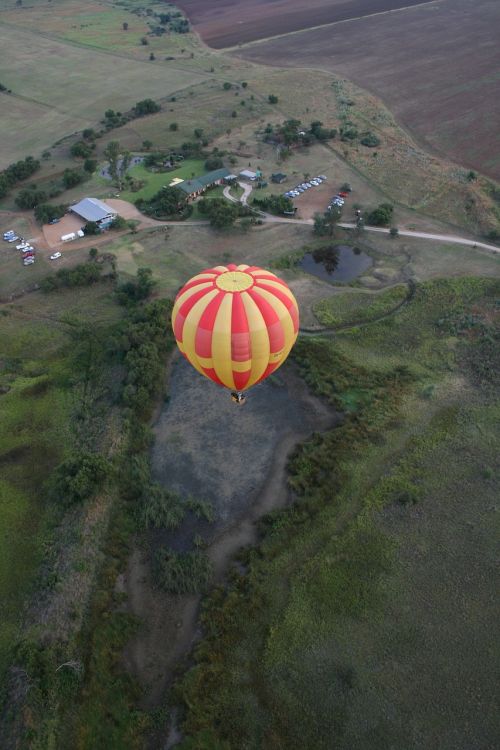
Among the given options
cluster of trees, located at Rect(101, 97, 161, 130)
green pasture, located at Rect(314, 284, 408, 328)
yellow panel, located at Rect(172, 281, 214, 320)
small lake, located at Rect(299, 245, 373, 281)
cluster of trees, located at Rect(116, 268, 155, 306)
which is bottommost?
green pasture, located at Rect(314, 284, 408, 328)

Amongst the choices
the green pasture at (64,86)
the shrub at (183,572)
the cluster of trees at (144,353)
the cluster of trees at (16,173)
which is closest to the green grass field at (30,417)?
the cluster of trees at (144,353)

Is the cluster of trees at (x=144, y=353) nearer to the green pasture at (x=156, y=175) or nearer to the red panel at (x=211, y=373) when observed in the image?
the red panel at (x=211, y=373)

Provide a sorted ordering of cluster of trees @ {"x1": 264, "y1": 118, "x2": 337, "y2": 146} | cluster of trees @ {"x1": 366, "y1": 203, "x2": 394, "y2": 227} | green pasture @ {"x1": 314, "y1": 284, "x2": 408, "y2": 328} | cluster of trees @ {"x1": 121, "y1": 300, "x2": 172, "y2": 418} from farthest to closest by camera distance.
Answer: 1. cluster of trees @ {"x1": 264, "y1": 118, "x2": 337, "y2": 146}
2. cluster of trees @ {"x1": 366, "y1": 203, "x2": 394, "y2": 227}
3. green pasture @ {"x1": 314, "y1": 284, "x2": 408, "y2": 328}
4. cluster of trees @ {"x1": 121, "y1": 300, "x2": 172, "y2": 418}

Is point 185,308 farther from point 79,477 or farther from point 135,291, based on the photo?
point 135,291

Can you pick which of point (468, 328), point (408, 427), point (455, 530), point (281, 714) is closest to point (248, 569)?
point (281, 714)

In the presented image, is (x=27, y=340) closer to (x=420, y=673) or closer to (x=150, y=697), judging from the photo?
(x=150, y=697)

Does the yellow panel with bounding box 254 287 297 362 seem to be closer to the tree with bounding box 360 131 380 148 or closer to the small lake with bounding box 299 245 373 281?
the small lake with bounding box 299 245 373 281

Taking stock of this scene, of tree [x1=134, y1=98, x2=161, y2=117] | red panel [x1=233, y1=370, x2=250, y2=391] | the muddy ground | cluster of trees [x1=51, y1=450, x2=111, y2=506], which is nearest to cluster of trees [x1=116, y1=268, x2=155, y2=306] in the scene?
the muddy ground
